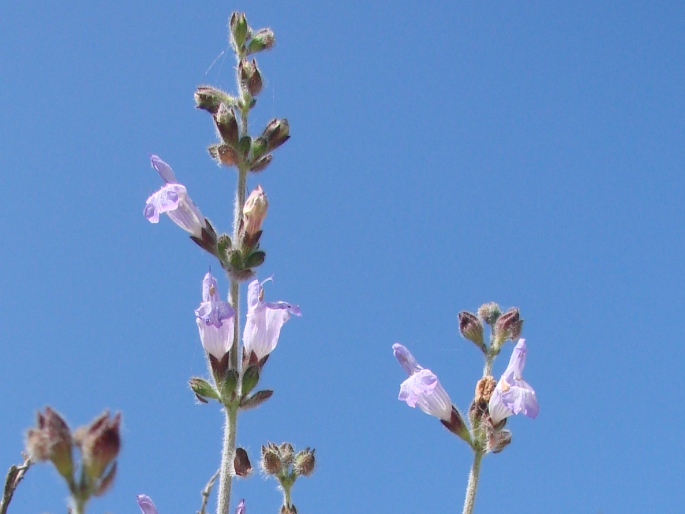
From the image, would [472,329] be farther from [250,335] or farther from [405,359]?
[250,335]

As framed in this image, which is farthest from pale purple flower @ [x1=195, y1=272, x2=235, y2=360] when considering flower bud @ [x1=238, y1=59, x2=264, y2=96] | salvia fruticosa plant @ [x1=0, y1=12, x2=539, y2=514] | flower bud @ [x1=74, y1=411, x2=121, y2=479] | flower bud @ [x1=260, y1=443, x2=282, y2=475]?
flower bud @ [x1=74, y1=411, x2=121, y2=479]

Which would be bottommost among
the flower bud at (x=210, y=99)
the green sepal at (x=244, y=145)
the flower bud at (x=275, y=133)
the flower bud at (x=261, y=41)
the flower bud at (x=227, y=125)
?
the green sepal at (x=244, y=145)

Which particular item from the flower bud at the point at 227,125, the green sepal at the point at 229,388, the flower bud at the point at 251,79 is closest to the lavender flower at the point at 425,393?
the green sepal at the point at 229,388

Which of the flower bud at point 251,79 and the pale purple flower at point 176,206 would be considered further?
the flower bud at point 251,79

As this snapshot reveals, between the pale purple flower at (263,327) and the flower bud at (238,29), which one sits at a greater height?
the flower bud at (238,29)

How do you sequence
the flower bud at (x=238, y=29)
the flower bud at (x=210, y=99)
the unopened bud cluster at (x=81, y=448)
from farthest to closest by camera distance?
the flower bud at (x=238, y=29)
the flower bud at (x=210, y=99)
the unopened bud cluster at (x=81, y=448)

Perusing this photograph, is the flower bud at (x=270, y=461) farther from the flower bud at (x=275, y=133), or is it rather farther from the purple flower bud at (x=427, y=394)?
the flower bud at (x=275, y=133)

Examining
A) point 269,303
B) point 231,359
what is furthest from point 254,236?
point 231,359
